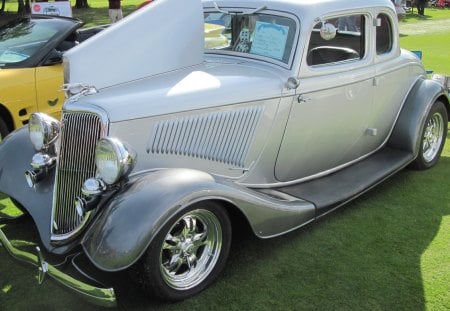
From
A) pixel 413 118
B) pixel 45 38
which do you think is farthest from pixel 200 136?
pixel 45 38

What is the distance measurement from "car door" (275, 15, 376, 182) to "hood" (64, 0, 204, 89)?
87 centimetres

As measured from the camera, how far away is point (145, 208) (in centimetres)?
253

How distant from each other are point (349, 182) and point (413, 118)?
111 centimetres

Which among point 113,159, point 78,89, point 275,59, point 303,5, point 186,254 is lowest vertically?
point 186,254

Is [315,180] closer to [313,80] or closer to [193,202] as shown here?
[313,80]

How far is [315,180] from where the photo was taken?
4.02 metres

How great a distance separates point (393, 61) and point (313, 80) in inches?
48.1

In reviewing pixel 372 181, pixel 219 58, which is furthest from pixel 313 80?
pixel 372 181

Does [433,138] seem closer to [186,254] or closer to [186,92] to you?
[186,92]

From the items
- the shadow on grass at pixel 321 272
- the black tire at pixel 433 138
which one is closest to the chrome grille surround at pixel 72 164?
the shadow on grass at pixel 321 272

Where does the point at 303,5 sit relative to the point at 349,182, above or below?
above

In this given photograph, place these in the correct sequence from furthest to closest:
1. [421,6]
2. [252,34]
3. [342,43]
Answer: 1. [421,6]
2. [342,43]
3. [252,34]

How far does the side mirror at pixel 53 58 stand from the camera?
18.8 ft

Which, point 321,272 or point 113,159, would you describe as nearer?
point 113,159
